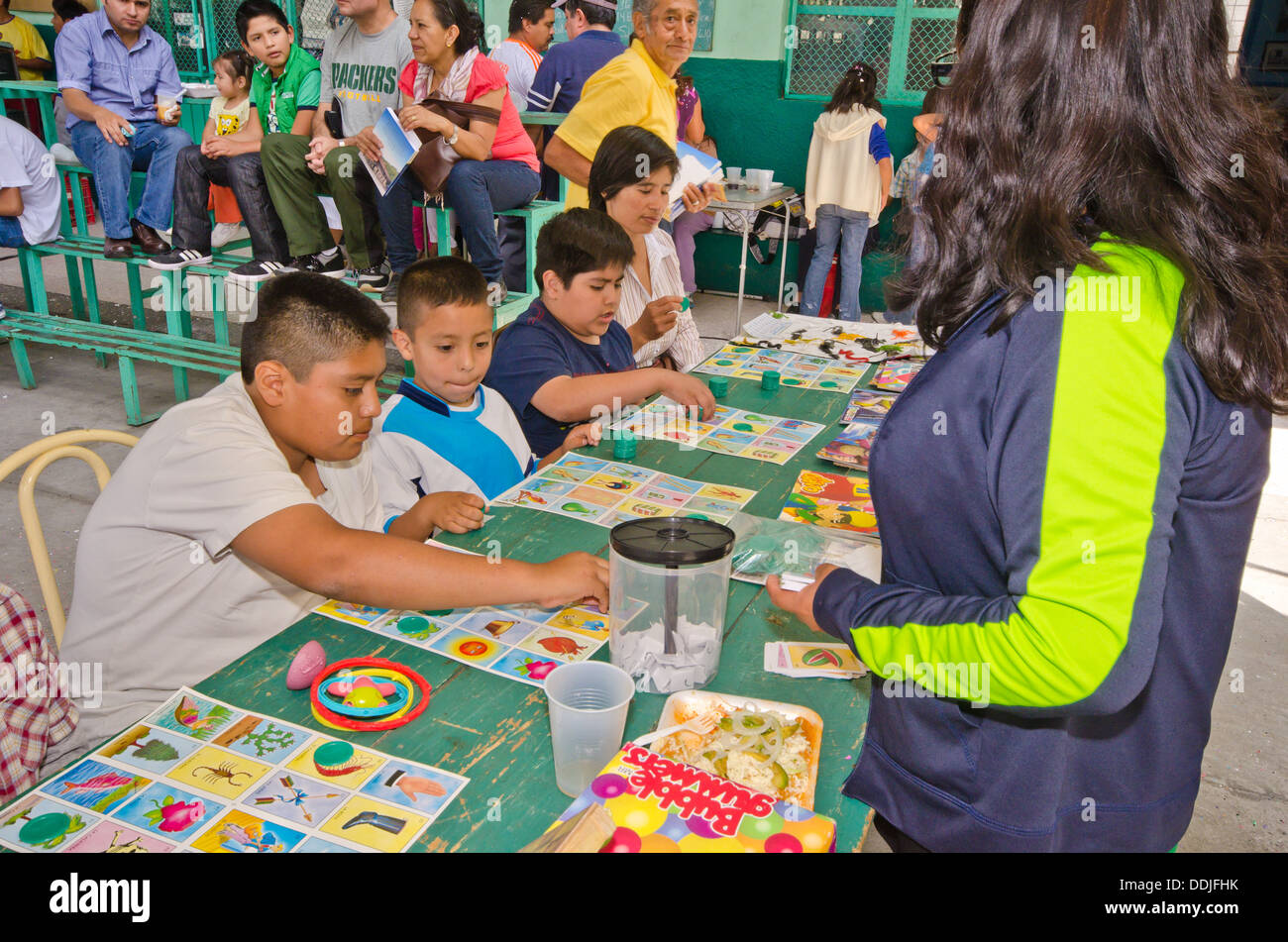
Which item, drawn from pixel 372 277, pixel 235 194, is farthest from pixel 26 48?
pixel 372 277

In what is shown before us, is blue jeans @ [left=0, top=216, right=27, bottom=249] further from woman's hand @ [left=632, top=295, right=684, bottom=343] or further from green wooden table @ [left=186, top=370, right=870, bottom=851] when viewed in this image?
green wooden table @ [left=186, top=370, right=870, bottom=851]

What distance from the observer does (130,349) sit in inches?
178

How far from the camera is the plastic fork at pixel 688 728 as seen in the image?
1.08 metres

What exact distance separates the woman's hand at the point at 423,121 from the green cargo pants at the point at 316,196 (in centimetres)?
66

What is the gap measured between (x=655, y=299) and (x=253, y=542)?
2.04 m

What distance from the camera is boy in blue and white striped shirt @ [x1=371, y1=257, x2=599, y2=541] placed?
6.95 feet

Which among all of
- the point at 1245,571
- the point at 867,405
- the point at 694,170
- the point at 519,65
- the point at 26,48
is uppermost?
the point at 26,48

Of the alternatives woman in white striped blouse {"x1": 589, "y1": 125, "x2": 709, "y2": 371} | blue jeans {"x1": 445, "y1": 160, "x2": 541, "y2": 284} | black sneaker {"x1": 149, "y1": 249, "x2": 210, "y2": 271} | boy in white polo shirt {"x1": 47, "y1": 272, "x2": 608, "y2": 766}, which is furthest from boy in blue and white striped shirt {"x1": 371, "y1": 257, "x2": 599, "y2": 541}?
black sneaker {"x1": 149, "y1": 249, "x2": 210, "y2": 271}

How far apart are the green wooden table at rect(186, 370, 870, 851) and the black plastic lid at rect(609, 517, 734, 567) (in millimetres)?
213

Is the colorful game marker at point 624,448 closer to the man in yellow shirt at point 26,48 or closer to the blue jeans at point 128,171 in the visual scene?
the blue jeans at point 128,171

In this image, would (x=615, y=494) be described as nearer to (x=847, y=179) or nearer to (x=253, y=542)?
(x=253, y=542)
